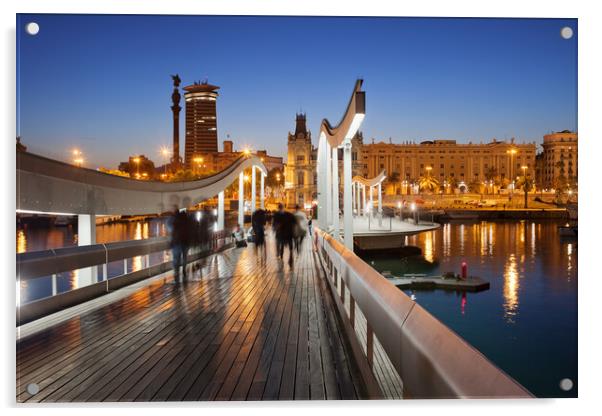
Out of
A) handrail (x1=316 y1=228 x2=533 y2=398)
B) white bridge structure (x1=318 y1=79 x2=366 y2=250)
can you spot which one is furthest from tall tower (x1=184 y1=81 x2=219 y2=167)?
handrail (x1=316 y1=228 x2=533 y2=398)

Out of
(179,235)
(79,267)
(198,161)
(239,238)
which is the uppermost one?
(198,161)

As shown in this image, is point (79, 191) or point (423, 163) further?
point (423, 163)

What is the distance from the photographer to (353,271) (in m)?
5.29

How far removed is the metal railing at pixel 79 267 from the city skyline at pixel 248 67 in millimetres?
1171

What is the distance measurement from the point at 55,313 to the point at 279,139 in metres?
4.23

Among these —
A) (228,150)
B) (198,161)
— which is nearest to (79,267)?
(228,150)

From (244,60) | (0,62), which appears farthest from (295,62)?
(0,62)

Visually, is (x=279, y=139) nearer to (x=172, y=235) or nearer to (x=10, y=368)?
(x=172, y=235)

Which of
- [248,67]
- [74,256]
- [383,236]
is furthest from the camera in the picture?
[383,236]

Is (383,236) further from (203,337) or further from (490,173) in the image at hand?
(490,173)

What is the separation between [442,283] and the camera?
2634 cm

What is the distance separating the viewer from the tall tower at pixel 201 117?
578 cm

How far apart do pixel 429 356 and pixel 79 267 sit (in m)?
5.11
